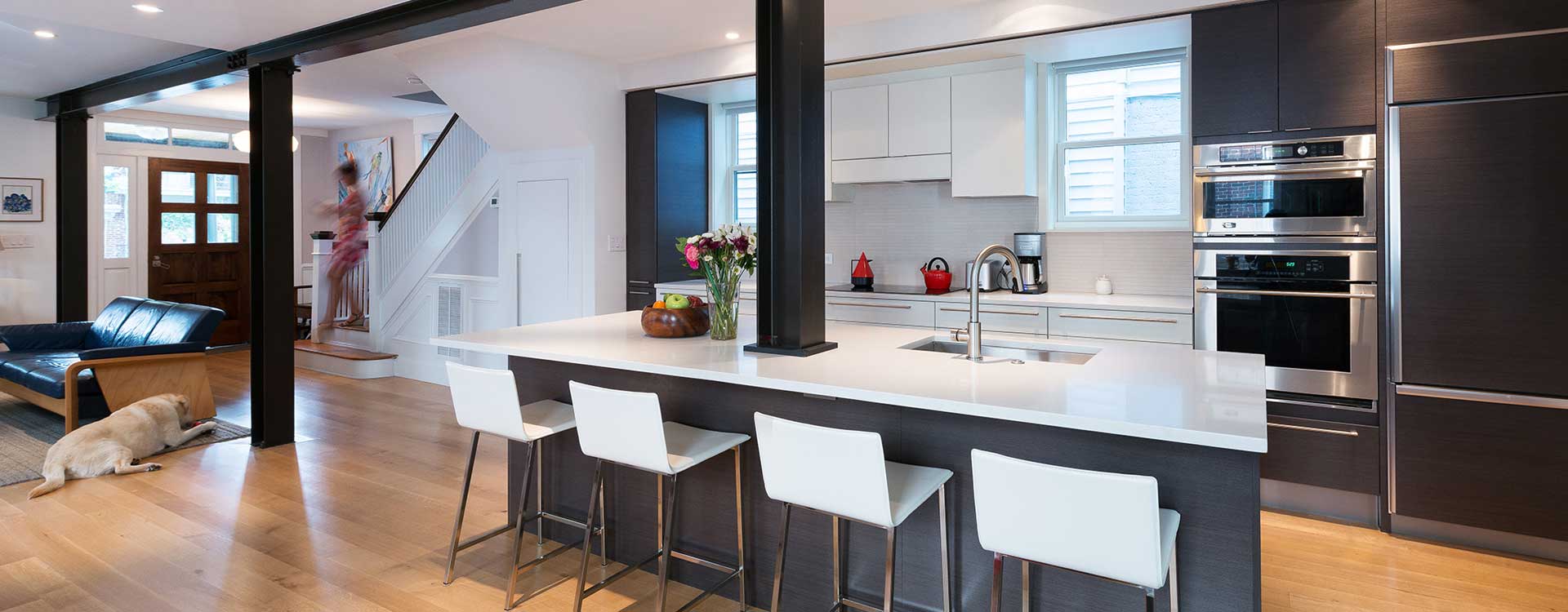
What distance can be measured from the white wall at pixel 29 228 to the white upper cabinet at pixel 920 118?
7474 mm

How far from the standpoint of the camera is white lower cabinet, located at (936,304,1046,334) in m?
4.58

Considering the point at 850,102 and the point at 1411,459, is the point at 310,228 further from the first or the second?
the point at 1411,459

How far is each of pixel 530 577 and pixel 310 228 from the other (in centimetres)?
861

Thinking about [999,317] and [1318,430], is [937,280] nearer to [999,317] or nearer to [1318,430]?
[999,317]

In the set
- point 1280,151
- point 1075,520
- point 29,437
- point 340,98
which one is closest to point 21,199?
point 340,98

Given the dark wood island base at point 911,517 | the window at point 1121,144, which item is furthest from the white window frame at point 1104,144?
the dark wood island base at point 911,517

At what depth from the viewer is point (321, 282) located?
8.30 metres

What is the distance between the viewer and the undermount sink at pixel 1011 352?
305cm

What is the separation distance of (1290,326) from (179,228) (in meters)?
10.0

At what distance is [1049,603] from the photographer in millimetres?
2416

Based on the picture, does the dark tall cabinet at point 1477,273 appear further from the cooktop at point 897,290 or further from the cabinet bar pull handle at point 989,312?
the cooktop at point 897,290

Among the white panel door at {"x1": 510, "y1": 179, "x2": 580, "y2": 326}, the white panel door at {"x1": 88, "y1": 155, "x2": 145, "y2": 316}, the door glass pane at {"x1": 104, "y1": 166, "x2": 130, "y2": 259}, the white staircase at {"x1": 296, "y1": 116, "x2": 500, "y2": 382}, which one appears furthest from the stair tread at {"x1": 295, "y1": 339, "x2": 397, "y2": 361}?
the door glass pane at {"x1": 104, "y1": 166, "x2": 130, "y2": 259}

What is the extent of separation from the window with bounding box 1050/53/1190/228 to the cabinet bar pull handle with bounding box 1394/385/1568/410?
1.47 m

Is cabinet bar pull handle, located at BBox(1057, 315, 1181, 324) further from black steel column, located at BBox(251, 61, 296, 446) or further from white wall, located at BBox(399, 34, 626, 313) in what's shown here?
black steel column, located at BBox(251, 61, 296, 446)
